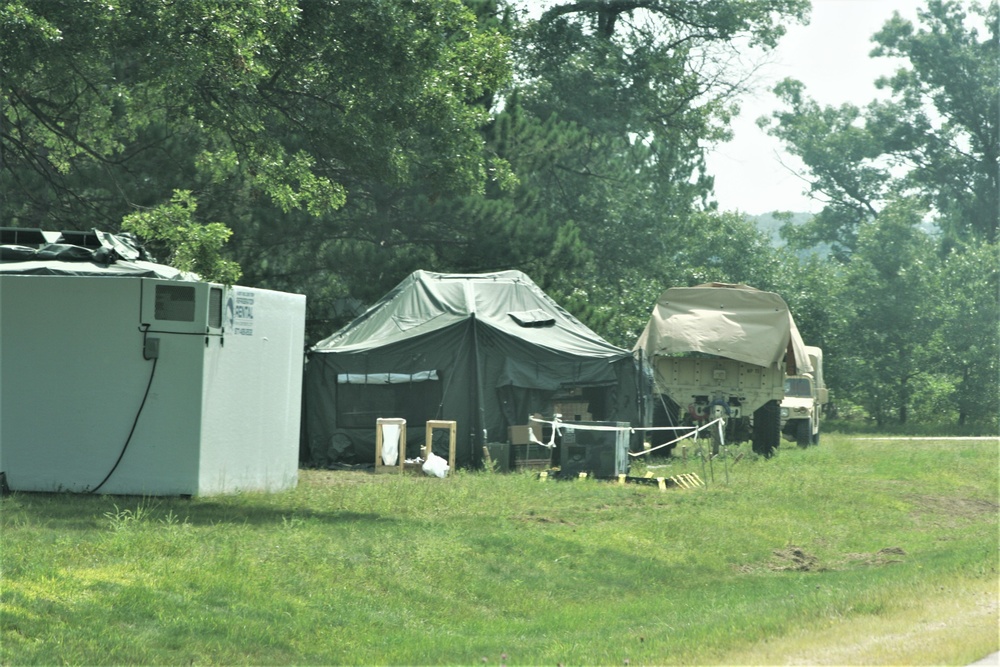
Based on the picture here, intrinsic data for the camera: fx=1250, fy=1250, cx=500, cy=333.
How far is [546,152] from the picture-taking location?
28.7 m

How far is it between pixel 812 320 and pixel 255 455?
98.3 feet

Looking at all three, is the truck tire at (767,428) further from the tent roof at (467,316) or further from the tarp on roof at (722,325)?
the tent roof at (467,316)

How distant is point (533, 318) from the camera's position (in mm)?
20641

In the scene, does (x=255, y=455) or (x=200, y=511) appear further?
(x=255, y=455)

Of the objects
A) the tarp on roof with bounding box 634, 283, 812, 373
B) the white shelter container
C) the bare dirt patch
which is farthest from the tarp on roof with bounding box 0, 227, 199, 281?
the tarp on roof with bounding box 634, 283, 812, 373

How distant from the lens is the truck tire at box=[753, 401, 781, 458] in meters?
22.6

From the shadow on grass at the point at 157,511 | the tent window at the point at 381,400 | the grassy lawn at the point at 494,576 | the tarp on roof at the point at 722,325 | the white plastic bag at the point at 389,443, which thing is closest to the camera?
the grassy lawn at the point at 494,576

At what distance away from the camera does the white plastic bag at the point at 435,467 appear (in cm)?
1766

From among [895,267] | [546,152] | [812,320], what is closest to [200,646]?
[546,152]

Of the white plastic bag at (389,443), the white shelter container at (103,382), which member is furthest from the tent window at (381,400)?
the white shelter container at (103,382)

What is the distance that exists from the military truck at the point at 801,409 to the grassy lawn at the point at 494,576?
8.62 m

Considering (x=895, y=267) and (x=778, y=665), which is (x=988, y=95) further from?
(x=778, y=665)

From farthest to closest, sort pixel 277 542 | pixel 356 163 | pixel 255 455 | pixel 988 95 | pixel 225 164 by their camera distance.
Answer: pixel 988 95
pixel 225 164
pixel 356 163
pixel 255 455
pixel 277 542

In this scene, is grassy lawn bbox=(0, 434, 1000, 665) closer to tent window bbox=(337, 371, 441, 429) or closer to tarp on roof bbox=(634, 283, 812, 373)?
tent window bbox=(337, 371, 441, 429)
